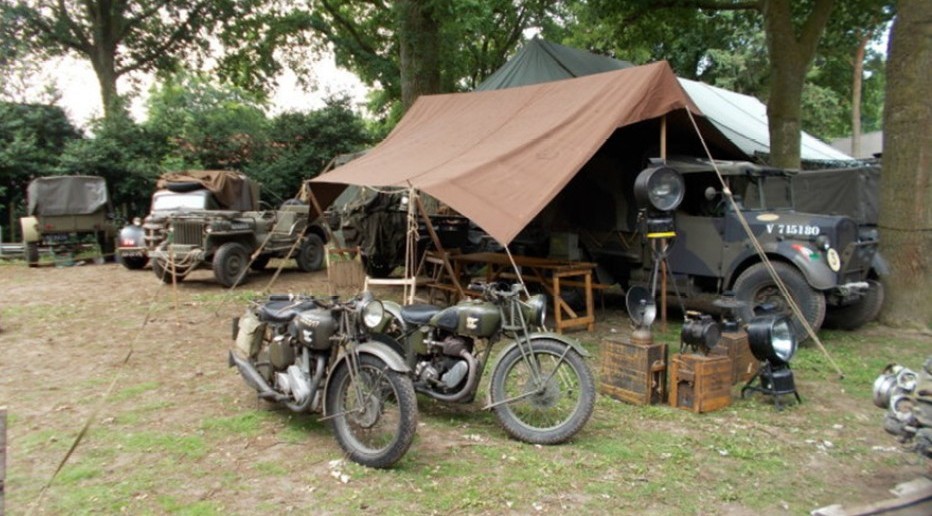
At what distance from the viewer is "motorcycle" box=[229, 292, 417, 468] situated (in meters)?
3.62

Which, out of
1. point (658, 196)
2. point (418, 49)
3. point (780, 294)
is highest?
point (418, 49)

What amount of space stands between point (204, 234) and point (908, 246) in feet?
30.0

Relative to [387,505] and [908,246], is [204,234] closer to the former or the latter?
[387,505]

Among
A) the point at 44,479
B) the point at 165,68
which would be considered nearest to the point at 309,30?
the point at 165,68

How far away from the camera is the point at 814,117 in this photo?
25.8 meters

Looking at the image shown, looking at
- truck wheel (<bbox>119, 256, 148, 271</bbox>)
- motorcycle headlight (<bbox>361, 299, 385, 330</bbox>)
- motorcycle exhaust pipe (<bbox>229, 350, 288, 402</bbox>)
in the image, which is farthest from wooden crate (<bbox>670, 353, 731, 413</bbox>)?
truck wheel (<bbox>119, 256, 148, 271</bbox>)

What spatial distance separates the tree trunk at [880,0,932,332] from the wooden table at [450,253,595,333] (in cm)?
311

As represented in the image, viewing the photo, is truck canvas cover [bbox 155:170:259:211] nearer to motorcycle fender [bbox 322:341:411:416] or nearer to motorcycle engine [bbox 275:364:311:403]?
motorcycle engine [bbox 275:364:311:403]

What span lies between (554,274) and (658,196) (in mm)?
2195

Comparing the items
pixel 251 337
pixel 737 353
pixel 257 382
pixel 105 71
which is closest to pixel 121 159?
pixel 105 71

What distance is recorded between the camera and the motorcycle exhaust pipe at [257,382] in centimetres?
441

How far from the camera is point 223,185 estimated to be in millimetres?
12875

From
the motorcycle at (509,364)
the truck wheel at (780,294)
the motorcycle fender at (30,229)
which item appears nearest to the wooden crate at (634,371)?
the motorcycle at (509,364)

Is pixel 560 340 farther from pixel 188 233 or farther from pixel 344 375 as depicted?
pixel 188 233
